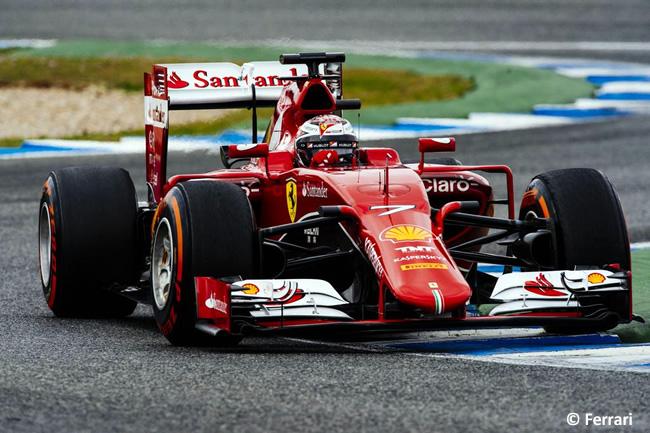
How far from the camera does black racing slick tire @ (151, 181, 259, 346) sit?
263 inches

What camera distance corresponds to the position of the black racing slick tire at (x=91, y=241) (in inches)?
315

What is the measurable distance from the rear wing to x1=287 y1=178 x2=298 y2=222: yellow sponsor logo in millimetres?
1177

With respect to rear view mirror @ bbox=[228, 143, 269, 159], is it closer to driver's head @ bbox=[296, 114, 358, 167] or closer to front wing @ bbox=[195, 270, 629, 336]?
driver's head @ bbox=[296, 114, 358, 167]

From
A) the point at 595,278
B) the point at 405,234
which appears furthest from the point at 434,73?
the point at 405,234

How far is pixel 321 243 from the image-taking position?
296 inches

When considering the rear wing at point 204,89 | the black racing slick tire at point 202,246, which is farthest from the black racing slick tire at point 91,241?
the black racing slick tire at point 202,246

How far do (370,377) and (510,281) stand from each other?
130 centimetres

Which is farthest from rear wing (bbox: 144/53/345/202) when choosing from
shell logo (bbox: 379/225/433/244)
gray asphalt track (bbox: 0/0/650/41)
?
gray asphalt track (bbox: 0/0/650/41)

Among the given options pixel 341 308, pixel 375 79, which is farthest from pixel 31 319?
pixel 375 79

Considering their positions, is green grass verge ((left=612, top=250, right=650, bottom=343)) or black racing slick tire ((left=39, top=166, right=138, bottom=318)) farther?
black racing slick tire ((left=39, top=166, right=138, bottom=318))

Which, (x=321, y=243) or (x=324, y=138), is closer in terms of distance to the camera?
(x=321, y=243)

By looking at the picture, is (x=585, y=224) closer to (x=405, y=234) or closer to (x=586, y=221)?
(x=586, y=221)

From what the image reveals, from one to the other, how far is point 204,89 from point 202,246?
2671 mm

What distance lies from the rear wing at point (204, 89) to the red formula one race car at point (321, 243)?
0.07 metres
